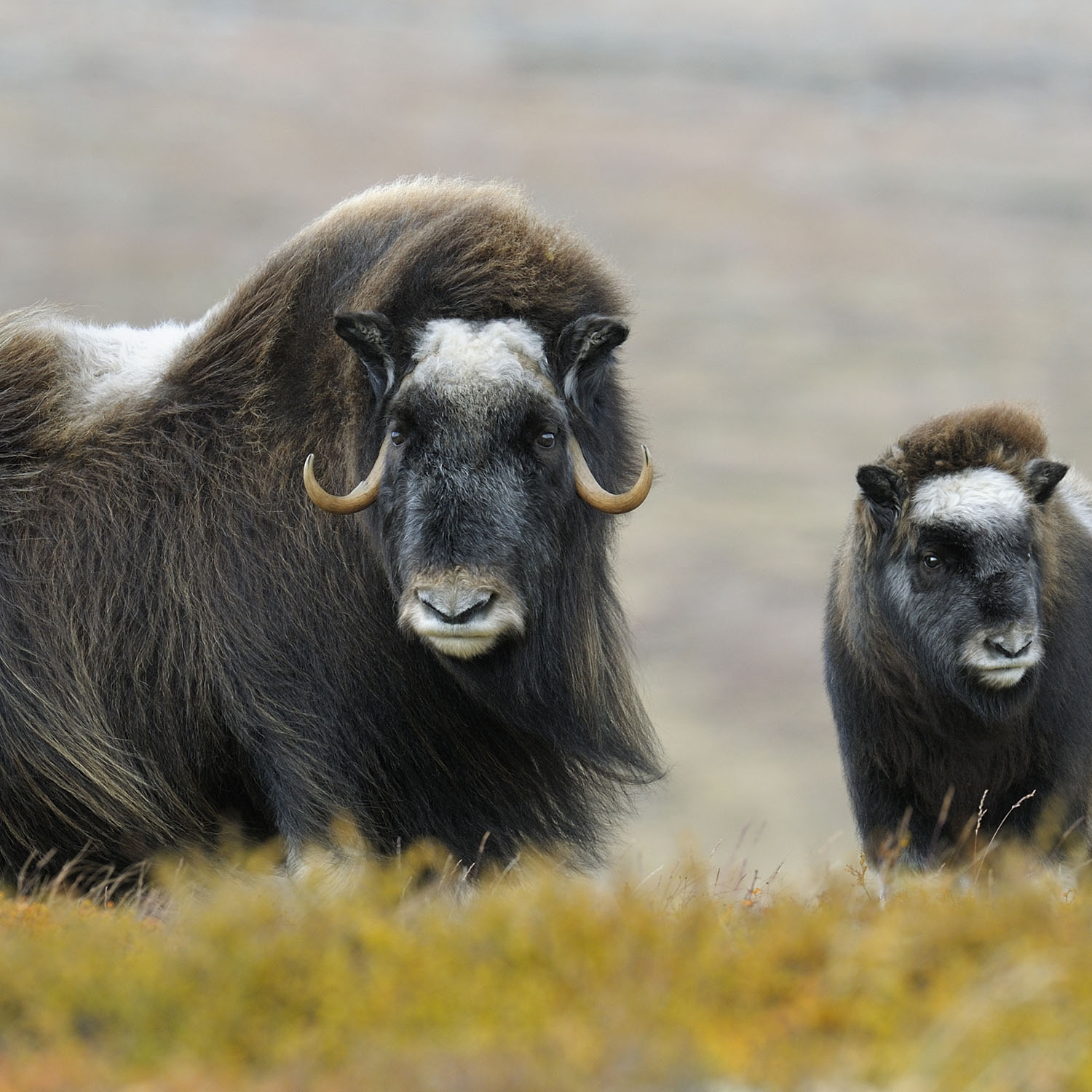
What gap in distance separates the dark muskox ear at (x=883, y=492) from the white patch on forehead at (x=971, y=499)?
51mm

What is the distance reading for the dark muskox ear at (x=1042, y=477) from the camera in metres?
4.37

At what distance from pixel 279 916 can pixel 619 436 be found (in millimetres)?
1991

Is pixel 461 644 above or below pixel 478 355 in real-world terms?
below

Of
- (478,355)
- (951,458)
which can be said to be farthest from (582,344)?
(951,458)

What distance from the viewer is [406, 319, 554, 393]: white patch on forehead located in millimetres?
3994

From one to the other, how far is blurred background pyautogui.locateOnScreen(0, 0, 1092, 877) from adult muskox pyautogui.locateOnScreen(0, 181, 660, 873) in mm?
34900

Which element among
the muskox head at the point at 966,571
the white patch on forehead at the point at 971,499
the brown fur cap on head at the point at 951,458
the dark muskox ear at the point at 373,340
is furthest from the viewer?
the brown fur cap on head at the point at 951,458

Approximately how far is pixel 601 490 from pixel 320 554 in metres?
0.77

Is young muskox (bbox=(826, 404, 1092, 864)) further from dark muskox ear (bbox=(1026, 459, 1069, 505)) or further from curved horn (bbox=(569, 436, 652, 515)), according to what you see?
curved horn (bbox=(569, 436, 652, 515))

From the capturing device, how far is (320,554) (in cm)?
423

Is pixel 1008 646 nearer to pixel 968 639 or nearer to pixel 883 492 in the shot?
pixel 968 639

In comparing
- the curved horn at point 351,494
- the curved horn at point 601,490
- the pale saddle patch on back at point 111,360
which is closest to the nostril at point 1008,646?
the curved horn at point 601,490

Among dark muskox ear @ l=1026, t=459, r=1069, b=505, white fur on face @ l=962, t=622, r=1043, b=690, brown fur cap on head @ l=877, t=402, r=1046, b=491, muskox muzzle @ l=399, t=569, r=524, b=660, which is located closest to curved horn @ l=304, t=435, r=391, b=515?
muskox muzzle @ l=399, t=569, r=524, b=660

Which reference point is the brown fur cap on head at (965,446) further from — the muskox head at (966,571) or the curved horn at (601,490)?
the curved horn at (601,490)
